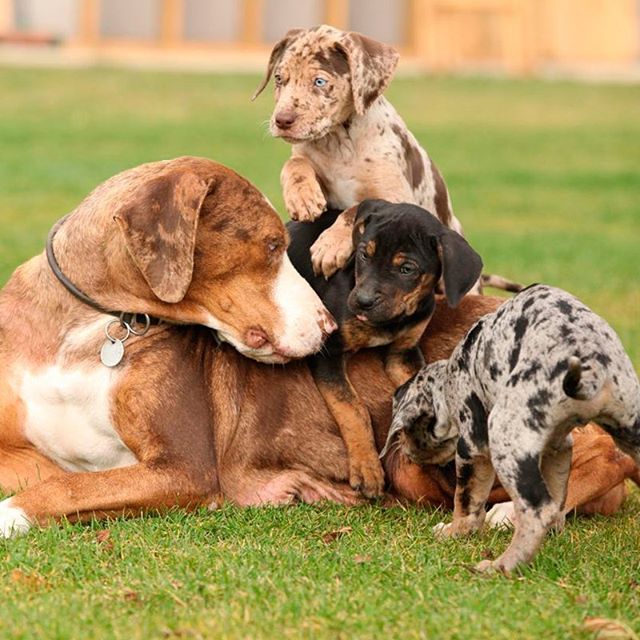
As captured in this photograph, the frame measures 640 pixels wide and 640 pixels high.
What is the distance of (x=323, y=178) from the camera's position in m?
7.27

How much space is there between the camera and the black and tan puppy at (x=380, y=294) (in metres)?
6.14

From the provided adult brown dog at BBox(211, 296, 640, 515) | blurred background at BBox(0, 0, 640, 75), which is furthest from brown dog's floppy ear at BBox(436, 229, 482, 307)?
blurred background at BBox(0, 0, 640, 75)

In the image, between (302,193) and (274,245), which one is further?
(302,193)

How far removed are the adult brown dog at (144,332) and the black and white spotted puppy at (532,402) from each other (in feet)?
2.81

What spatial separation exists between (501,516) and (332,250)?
132cm

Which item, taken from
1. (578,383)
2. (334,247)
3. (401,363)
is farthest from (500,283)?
(578,383)

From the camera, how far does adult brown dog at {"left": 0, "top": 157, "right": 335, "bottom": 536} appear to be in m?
6.07

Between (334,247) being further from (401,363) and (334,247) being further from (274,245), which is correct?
(401,363)

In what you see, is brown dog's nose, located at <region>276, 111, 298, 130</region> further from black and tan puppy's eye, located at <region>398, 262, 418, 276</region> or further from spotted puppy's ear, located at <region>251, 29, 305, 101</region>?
black and tan puppy's eye, located at <region>398, 262, 418, 276</region>

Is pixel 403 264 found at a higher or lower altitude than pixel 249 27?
higher

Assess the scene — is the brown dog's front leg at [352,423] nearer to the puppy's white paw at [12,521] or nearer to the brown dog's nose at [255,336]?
the brown dog's nose at [255,336]

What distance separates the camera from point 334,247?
645 centimetres

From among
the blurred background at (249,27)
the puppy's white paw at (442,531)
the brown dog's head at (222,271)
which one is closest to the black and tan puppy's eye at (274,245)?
the brown dog's head at (222,271)

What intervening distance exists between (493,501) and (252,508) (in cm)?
102
